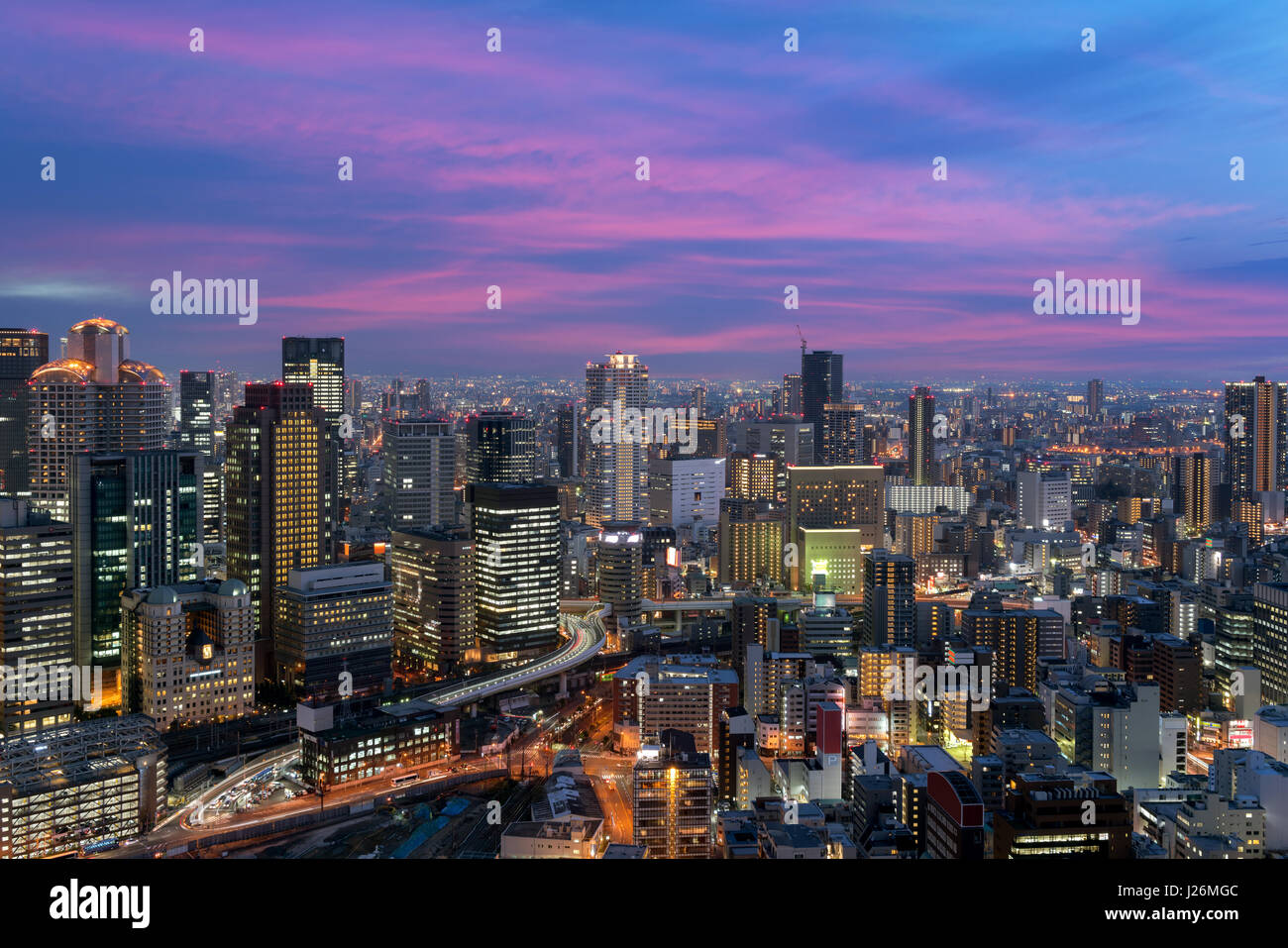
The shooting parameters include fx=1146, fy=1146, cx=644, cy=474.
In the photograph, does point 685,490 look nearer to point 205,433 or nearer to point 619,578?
point 619,578

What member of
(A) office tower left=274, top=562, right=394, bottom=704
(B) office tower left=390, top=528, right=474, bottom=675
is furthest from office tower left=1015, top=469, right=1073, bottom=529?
(A) office tower left=274, top=562, right=394, bottom=704

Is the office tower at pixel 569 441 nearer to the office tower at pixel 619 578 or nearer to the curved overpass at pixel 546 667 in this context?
the office tower at pixel 619 578

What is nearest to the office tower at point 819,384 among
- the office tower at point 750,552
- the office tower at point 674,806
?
the office tower at point 750,552

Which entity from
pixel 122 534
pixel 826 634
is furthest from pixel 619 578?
pixel 122 534

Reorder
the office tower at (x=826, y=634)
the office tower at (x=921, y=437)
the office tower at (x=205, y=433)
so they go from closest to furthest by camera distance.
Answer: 1. the office tower at (x=826, y=634)
2. the office tower at (x=205, y=433)
3. the office tower at (x=921, y=437)

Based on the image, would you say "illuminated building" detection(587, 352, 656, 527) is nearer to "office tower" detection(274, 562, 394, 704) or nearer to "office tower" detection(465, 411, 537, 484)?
"office tower" detection(465, 411, 537, 484)
